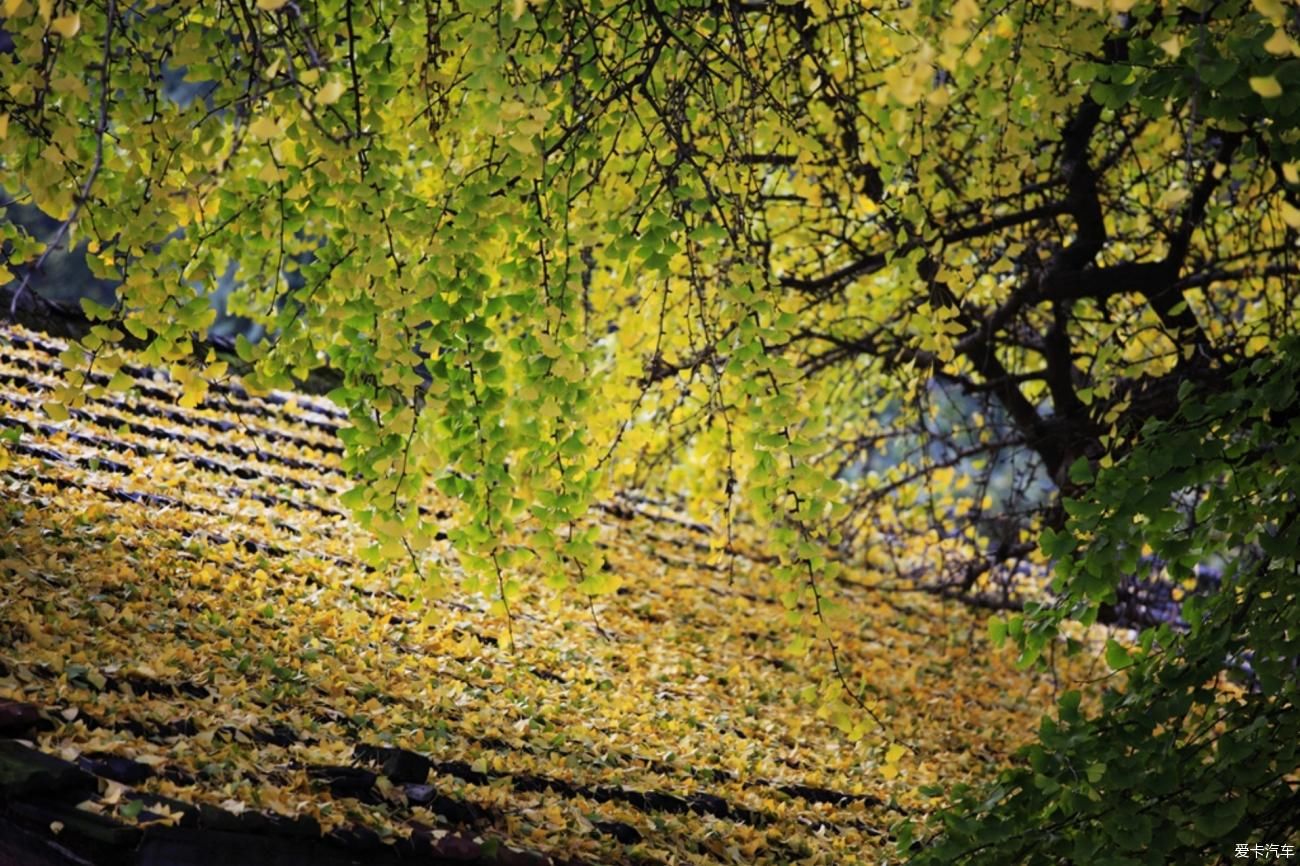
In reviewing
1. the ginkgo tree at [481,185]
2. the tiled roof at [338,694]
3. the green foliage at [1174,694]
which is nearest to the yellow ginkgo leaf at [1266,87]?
the ginkgo tree at [481,185]

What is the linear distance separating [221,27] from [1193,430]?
285cm

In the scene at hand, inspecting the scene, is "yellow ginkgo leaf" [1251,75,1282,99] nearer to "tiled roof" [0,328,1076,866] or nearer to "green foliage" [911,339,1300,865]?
"green foliage" [911,339,1300,865]

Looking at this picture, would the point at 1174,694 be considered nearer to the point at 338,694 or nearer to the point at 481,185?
the point at 481,185

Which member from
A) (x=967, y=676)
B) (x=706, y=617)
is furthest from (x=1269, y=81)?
(x=967, y=676)

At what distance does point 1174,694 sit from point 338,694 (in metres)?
2.57

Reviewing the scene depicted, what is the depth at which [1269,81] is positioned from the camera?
208 centimetres

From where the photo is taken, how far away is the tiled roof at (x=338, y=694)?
304cm

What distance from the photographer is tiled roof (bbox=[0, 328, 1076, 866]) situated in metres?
3.04

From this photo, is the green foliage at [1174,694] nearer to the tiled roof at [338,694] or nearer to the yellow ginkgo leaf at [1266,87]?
the tiled roof at [338,694]

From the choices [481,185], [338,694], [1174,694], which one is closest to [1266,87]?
[1174,694]

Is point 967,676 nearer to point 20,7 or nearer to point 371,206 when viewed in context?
point 371,206

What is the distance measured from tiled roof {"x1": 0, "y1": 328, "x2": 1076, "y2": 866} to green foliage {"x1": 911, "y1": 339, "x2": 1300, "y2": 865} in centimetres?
55

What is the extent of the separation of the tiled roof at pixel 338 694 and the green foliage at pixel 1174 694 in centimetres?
55

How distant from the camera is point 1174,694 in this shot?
2.92 m
